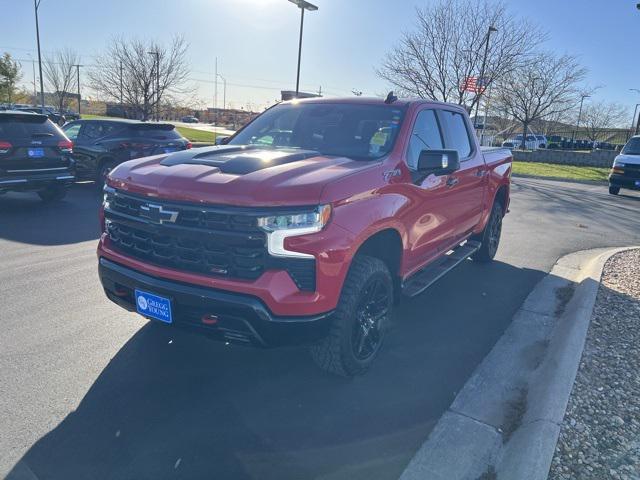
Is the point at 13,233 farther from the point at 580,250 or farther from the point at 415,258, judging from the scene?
the point at 580,250

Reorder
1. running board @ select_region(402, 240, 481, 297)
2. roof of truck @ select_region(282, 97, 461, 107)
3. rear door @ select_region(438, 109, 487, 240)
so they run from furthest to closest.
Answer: rear door @ select_region(438, 109, 487, 240) < roof of truck @ select_region(282, 97, 461, 107) < running board @ select_region(402, 240, 481, 297)

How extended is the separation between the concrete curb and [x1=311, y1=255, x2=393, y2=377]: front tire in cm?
69

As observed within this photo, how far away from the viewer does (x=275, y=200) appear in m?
2.74

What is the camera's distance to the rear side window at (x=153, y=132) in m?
11.3

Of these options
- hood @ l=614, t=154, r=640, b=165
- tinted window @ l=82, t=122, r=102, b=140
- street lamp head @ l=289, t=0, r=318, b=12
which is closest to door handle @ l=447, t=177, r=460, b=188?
tinted window @ l=82, t=122, r=102, b=140

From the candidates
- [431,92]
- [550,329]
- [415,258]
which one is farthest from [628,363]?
[431,92]

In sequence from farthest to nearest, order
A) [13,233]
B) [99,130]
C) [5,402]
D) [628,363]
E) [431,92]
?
[431,92] < [99,130] < [13,233] < [628,363] < [5,402]

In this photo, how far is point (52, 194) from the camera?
31.1 ft

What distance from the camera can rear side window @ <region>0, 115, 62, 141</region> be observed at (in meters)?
8.10

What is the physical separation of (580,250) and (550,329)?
386 centimetres

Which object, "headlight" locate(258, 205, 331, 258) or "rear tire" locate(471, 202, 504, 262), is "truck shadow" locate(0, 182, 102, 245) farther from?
"rear tire" locate(471, 202, 504, 262)

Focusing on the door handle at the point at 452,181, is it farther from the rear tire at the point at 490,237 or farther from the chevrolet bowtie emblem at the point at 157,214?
the chevrolet bowtie emblem at the point at 157,214

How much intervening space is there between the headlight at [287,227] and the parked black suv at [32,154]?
7270mm

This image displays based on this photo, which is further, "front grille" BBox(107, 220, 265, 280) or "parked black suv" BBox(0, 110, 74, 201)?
"parked black suv" BBox(0, 110, 74, 201)
